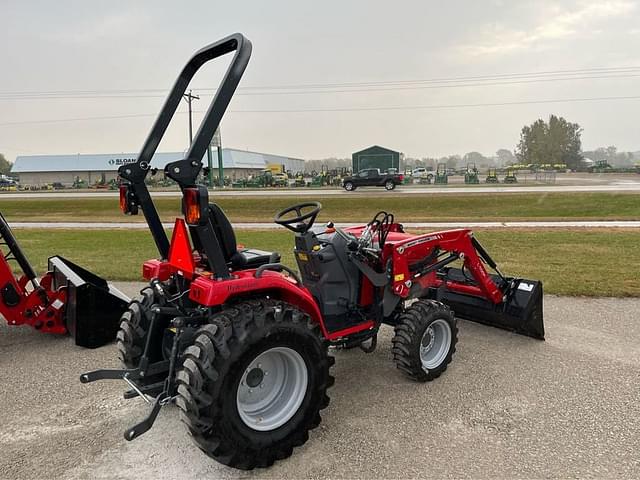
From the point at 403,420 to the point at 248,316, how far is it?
4.89 ft

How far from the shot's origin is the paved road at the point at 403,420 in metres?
2.99

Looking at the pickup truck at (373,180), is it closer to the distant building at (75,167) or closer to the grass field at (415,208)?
the grass field at (415,208)

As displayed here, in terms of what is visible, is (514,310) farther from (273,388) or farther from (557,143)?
(557,143)

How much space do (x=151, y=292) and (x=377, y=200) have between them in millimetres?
22169

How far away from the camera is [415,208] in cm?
2220

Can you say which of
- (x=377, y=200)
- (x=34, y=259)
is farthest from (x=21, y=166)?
(x=34, y=259)

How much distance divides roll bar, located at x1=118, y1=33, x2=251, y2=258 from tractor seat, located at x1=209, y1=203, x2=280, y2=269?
43 centimetres

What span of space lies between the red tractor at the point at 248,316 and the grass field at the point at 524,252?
390 centimetres

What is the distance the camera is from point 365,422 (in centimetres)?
352

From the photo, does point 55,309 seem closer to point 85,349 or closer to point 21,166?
point 85,349

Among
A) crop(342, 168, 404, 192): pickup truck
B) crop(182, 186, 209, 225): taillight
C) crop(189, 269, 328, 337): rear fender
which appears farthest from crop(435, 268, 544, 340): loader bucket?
crop(342, 168, 404, 192): pickup truck

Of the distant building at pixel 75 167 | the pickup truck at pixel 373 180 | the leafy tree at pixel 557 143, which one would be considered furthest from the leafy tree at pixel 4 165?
the leafy tree at pixel 557 143

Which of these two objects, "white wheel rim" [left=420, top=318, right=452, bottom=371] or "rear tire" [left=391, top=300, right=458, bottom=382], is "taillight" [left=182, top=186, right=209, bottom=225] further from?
"white wheel rim" [left=420, top=318, right=452, bottom=371]

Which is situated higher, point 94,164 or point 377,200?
point 94,164
